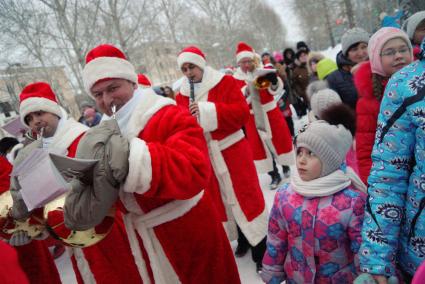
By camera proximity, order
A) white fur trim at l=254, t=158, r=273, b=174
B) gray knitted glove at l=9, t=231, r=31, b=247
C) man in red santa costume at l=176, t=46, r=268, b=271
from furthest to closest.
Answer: white fur trim at l=254, t=158, r=273, b=174 < man in red santa costume at l=176, t=46, r=268, b=271 < gray knitted glove at l=9, t=231, r=31, b=247

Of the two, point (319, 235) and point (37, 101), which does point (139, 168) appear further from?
point (37, 101)

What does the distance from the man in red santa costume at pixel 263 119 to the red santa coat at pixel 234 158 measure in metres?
1.28

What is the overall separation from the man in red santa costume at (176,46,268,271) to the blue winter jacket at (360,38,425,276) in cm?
148

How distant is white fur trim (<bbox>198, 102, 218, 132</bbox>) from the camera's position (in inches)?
98.0

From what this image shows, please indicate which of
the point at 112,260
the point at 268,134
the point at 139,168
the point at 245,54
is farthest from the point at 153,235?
the point at 245,54

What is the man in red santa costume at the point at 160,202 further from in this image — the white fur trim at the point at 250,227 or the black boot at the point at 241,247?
the black boot at the point at 241,247

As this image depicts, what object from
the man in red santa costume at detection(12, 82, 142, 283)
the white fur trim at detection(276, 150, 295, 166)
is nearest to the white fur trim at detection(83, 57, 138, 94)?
the man in red santa costume at detection(12, 82, 142, 283)

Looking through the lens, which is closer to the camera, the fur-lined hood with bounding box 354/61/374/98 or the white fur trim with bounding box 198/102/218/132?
the fur-lined hood with bounding box 354/61/374/98

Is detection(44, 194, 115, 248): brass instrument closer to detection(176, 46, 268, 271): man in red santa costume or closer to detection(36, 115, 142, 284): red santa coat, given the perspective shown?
detection(36, 115, 142, 284): red santa coat

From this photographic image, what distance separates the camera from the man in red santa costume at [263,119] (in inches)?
158

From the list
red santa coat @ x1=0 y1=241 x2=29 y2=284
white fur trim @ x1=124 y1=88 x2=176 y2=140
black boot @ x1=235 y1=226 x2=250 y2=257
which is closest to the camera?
red santa coat @ x1=0 y1=241 x2=29 y2=284

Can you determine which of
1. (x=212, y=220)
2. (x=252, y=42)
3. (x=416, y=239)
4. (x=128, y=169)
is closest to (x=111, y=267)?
(x=212, y=220)

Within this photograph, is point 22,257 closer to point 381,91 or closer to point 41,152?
point 41,152

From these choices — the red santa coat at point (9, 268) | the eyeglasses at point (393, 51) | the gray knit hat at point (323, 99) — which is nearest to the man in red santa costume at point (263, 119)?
the gray knit hat at point (323, 99)
